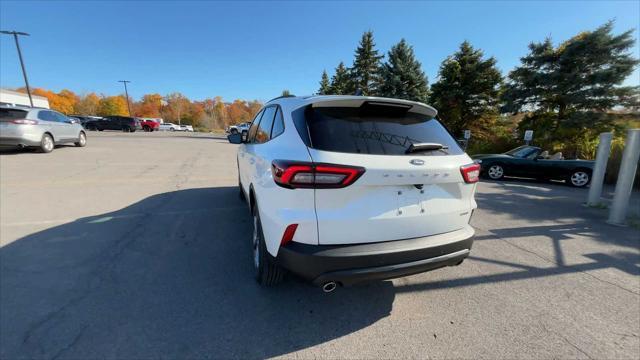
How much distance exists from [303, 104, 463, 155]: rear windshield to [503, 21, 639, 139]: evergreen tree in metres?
18.1

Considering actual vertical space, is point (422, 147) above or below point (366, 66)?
below

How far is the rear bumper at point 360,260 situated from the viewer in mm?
1801

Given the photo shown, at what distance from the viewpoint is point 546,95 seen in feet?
52.9

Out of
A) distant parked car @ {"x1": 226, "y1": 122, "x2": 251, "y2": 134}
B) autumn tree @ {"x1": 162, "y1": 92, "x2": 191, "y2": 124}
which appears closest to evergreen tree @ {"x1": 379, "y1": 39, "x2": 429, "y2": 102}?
distant parked car @ {"x1": 226, "y1": 122, "x2": 251, "y2": 134}

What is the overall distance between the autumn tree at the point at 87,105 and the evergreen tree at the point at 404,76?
8905 cm

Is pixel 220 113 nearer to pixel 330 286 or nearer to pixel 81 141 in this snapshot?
pixel 81 141

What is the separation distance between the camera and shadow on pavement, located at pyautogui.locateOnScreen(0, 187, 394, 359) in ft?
6.18

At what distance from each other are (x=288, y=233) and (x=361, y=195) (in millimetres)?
591

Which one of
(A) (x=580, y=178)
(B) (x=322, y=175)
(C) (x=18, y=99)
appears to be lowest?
(A) (x=580, y=178)

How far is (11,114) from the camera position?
8.69 m

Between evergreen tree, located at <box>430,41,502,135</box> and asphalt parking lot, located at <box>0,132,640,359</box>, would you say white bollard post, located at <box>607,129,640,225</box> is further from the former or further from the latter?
evergreen tree, located at <box>430,41,502,135</box>

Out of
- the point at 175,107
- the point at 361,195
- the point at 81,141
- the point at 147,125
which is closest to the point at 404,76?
the point at 81,141

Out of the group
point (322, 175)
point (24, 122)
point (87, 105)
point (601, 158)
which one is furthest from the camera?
point (87, 105)

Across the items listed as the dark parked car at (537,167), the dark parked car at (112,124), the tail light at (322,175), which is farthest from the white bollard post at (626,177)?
the dark parked car at (112,124)
